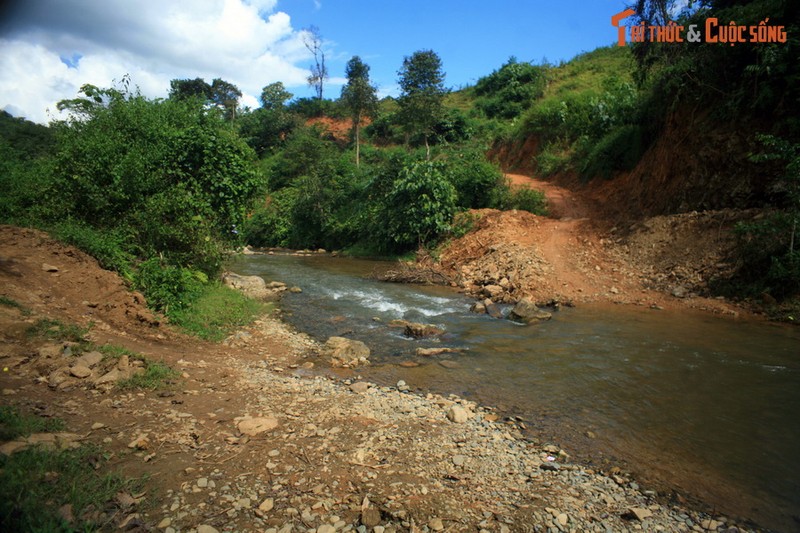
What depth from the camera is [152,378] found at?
16.8ft

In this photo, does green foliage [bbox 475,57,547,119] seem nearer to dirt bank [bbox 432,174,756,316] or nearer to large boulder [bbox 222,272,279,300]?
dirt bank [bbox 432,174,756,316]

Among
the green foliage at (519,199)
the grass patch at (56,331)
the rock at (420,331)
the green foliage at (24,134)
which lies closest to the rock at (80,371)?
the grass patch at (56,331)

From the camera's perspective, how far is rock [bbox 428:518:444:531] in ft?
10.7

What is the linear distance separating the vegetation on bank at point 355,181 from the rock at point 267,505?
5000 mm

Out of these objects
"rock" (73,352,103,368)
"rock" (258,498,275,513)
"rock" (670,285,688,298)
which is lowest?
"rock" (670,285,688,298)

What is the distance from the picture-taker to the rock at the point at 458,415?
5172mm

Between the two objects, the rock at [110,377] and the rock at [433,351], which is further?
the rock at [433,351]

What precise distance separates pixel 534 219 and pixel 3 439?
57.2 feet

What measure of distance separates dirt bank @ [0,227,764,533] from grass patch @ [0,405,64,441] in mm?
185

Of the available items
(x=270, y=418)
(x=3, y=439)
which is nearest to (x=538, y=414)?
(x=270, y=418)

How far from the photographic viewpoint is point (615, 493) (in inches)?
154

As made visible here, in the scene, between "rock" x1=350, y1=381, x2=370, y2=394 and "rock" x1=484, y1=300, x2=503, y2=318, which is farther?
"rock" x1=484, y1=300, x2=503, y2=318

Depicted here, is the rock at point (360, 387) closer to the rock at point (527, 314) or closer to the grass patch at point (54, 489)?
the grass patch at point (54, 489)

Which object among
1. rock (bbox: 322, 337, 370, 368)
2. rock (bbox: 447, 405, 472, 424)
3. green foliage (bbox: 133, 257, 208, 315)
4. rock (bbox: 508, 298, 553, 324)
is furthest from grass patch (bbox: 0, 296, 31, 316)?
rock (bbox: 508, 298, 553, 324)
